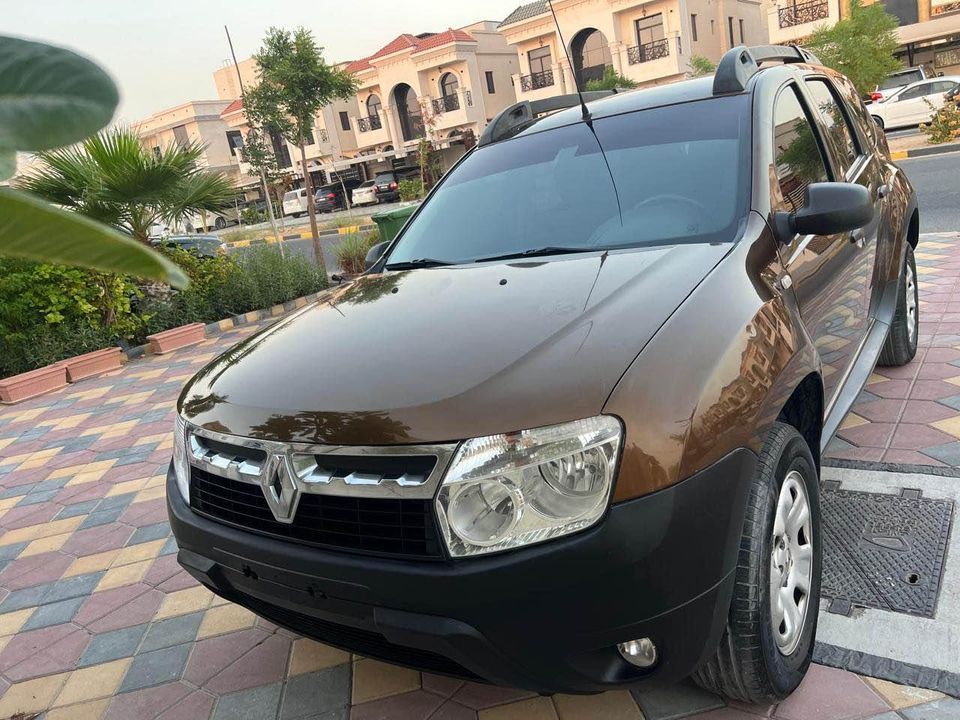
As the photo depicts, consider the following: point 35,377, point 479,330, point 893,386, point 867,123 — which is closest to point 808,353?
point 479,330

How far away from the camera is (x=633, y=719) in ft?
6.69

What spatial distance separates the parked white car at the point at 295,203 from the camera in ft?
126

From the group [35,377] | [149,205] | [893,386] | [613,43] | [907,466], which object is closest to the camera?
[907,466]

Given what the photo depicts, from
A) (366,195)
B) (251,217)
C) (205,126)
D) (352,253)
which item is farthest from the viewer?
(205,126)

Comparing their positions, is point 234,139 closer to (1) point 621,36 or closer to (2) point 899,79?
(1) point 621,36

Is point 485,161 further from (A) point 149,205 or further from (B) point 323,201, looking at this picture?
(B) point 323,201

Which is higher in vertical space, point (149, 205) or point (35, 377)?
point (149, 205)

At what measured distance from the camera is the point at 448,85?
42375 millimetres

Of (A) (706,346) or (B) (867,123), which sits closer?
(A) (706,346)

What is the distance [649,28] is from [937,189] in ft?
90.9

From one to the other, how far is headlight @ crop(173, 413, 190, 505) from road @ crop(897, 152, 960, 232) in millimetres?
8152

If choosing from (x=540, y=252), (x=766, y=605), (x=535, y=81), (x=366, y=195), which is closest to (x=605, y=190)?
(x=540, y=252)

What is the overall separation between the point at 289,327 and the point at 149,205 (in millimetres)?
7213

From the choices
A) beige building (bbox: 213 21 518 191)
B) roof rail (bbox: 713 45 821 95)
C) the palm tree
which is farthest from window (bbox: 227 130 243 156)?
roof rail (bbox: 713 45 821 95)
